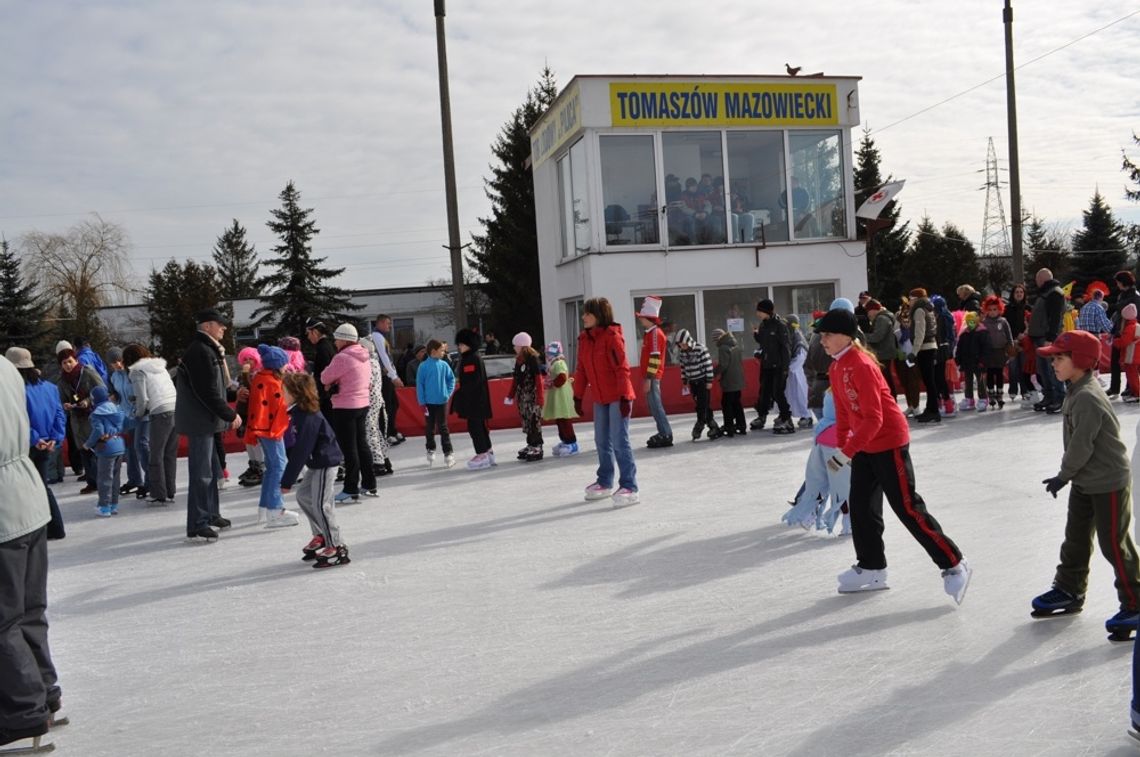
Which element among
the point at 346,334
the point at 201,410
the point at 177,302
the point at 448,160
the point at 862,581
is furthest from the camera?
the point at 177,302

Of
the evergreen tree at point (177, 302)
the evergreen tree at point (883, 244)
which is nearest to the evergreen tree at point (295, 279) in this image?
the evergreen tree at point (177, 302)

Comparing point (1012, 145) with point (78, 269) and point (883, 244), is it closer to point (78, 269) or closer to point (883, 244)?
point (883, 244)

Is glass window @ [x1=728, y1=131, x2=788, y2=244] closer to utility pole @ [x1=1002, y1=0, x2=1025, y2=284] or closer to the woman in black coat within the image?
utility pole @ [x1=1002, y1=0, x2=1025, y2=284]

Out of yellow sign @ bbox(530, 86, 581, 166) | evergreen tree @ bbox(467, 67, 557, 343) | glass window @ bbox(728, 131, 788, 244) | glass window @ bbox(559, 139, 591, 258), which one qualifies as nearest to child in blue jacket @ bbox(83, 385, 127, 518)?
glass window @ bbox(559, 139, 591, 258)

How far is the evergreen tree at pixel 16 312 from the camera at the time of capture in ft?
144

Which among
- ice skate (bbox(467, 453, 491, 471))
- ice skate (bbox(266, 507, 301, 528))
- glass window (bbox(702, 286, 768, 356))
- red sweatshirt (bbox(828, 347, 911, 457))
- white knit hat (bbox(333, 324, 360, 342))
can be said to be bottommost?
ice skate (bbox(266, 507, 301, 528))

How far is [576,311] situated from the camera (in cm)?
2233

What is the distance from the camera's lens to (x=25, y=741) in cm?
423

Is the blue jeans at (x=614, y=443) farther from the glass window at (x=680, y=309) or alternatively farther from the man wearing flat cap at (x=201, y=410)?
the glass window at (x=680, y=309)

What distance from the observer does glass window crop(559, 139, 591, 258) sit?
2042cm

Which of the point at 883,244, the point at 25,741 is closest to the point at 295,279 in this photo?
the point at 883,244

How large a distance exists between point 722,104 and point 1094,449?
16.6m

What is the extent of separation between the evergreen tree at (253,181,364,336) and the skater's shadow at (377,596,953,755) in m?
47.6

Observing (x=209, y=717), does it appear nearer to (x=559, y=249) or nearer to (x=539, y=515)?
(x=539, y=515)
